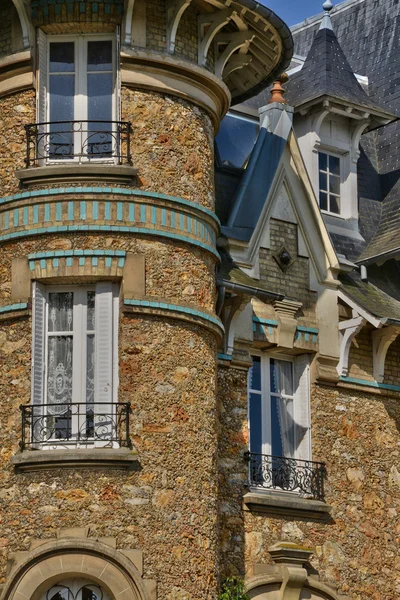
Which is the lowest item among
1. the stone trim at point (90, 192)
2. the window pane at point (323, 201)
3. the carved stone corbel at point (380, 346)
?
the carved stone corbel at point (380, 346)

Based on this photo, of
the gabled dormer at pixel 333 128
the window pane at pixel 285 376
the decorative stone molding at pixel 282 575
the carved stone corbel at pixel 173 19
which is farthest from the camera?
the gabled dormer at pixel 333 128

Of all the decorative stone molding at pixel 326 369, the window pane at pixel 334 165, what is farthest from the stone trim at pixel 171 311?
the window pane at pixel 334 165

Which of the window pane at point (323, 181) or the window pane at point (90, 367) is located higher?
the window pane at point (323, 181)

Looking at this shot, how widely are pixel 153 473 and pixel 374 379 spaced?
5026 millimetres

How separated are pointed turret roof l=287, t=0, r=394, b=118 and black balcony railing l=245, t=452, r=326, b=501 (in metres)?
5.56

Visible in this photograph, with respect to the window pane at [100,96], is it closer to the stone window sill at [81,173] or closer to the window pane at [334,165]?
the stone window sill at [81,173]

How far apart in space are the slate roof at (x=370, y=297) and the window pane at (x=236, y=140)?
222 centimetres

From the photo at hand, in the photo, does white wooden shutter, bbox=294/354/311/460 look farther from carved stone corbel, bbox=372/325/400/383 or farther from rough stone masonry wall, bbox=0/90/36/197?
rough stone masonry wall, bbox=0/90/36/197

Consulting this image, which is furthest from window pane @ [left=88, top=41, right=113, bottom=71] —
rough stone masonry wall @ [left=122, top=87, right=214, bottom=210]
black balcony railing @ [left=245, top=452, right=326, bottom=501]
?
black balcony railing @ [left=245, top=452, right=326, bottom=501]

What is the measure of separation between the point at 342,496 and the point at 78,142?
5779 mm

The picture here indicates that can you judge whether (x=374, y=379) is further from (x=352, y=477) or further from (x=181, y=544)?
(x=181, y=544)

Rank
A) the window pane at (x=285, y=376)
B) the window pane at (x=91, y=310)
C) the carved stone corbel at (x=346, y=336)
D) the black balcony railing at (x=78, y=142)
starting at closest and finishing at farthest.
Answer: the window pane at (x=91, y=310) → the black balcony railing at (x=78, y=142) → the window pane at (x=285, y=376) → the carved stone corbel at (x=346, y=336)

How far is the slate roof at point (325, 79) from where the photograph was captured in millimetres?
23562

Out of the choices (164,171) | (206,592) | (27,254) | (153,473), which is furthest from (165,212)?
(206,592)
